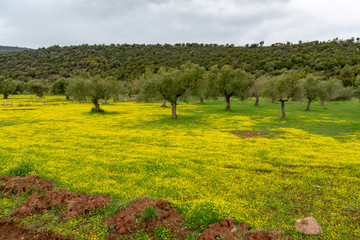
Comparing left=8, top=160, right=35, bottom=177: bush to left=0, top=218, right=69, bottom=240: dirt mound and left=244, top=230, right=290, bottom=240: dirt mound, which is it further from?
left=244, top=230, right=290, bottom=240: dirt mound

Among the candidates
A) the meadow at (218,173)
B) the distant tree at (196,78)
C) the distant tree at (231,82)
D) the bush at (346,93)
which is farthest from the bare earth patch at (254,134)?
the bush at (346,93)

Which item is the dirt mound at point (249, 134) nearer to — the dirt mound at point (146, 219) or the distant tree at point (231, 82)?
the dirt mound at point (146, 219)

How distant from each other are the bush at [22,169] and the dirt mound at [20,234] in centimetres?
509

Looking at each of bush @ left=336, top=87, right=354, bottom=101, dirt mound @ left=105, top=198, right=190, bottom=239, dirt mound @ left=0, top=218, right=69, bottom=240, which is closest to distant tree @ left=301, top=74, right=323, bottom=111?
bush @ left=336, top=87, right=354, bottom=101

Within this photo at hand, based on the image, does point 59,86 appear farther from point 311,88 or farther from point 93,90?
point 311,88

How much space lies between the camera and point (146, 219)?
7.84 meters

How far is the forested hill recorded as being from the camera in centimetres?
11781

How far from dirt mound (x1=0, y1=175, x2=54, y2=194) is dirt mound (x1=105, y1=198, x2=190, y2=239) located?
15.7 feet

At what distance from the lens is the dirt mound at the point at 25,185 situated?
9.93 m

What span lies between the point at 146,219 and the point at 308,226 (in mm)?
6133

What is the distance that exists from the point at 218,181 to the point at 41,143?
1666 cm

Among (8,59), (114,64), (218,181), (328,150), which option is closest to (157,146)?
(218,181)

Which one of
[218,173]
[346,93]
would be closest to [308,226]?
[218,173]

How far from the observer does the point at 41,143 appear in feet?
60.5
